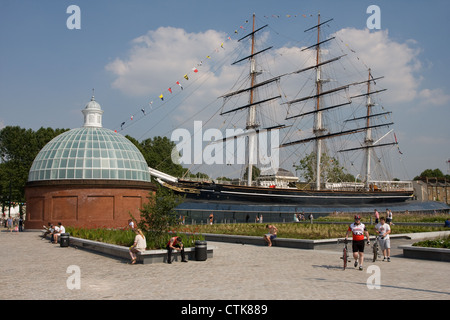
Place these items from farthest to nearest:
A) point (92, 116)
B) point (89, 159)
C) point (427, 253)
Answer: point (92, 116) → point (89, 159) → point (427, 253)

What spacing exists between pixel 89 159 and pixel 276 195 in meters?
37.9

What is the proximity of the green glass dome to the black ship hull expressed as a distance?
19.0 meters

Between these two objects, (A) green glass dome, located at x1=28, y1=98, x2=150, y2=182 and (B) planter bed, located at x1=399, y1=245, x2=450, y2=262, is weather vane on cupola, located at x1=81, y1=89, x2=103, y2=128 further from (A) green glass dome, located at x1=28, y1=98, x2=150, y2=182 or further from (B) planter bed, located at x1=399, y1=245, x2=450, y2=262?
(B) planter bed, located at x1=399, y1=245, x2=450, y2=262

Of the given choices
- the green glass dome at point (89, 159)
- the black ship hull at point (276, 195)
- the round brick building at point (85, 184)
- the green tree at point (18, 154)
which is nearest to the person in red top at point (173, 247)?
the round brick building at point (85, 184)

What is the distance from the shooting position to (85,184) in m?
37.4

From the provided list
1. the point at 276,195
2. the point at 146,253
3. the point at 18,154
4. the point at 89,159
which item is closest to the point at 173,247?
the point at 146,253

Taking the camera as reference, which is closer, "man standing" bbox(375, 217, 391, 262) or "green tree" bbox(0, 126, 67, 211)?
"man standing" bbox(375, 217, 391, 262)

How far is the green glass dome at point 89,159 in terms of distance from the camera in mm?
38406

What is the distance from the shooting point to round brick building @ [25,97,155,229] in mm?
37500

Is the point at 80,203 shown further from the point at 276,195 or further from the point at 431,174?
the point at 431,174

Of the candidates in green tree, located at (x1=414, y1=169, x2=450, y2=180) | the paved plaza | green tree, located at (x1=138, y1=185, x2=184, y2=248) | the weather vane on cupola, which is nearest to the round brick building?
the weather vane on cupola

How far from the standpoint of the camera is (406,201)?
91562mm

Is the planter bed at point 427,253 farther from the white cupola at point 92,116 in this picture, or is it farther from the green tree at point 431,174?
the green tree at point 431,174

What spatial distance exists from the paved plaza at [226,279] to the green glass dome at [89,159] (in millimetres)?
19975
